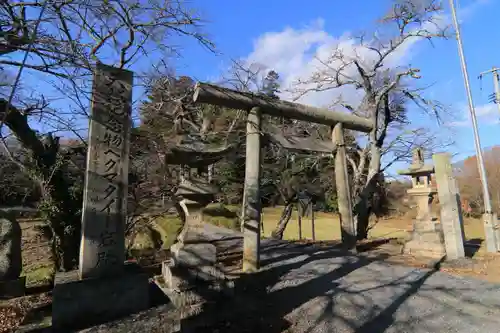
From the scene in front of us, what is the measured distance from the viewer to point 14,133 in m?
4.80

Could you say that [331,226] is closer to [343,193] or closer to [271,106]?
[343,193]

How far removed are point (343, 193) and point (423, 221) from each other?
2.77 meters

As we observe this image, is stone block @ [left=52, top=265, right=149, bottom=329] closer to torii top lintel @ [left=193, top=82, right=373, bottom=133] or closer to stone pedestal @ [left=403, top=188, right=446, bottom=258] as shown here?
torii top lintel @ [left=193, top=82, right=373, bottom=133]

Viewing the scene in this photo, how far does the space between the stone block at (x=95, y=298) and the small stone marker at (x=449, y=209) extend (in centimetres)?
740

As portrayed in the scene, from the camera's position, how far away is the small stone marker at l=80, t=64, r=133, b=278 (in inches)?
108

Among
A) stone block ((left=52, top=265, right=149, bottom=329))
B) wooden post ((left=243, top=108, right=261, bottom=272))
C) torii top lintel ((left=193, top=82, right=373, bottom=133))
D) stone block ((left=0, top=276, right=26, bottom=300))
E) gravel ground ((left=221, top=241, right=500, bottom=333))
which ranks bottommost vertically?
gravel ground ((left=221, top=241, right=500, bottom=333))

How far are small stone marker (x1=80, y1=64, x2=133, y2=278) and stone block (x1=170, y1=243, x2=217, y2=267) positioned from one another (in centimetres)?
129

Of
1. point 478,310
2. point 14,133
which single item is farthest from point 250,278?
point 14,133

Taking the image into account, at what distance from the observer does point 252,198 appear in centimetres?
572

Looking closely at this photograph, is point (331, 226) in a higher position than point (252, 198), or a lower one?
lower

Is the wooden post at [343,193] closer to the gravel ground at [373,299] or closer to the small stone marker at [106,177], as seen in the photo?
the gravel ground at [373,299]

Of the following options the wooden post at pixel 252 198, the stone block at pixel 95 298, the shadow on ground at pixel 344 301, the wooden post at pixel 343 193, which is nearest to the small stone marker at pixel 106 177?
the stone block at pixel 95 298

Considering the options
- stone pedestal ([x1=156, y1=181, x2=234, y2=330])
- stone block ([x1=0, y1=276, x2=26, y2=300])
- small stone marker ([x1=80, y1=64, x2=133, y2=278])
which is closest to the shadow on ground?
stone pedestal ([x1=156, y1=181, x2=234, y2=330])

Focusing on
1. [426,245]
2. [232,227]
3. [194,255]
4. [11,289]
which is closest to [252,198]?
[194,255]
